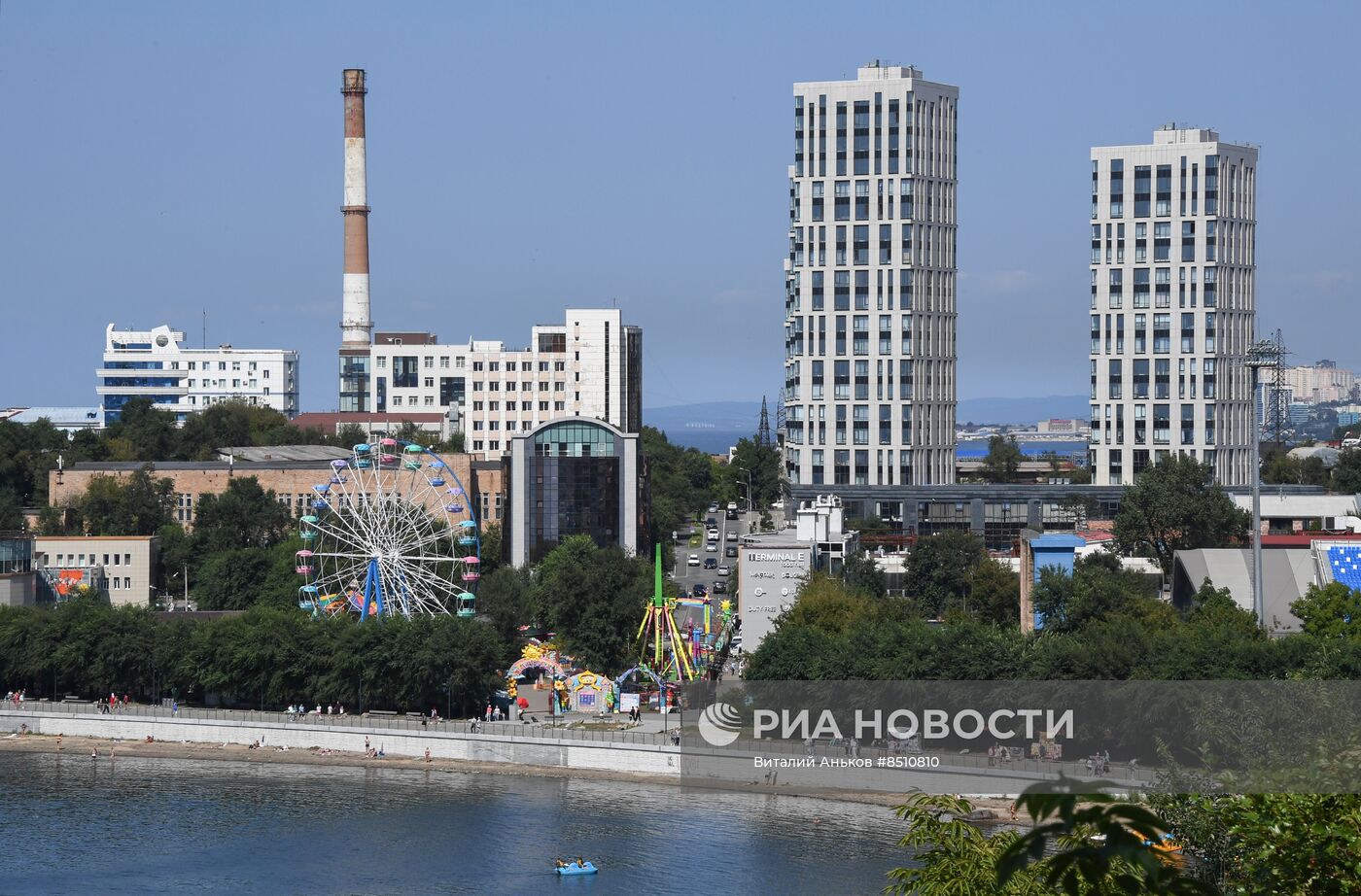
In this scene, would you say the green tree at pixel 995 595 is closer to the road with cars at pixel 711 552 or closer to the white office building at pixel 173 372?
the road with cars at pixel 711 552

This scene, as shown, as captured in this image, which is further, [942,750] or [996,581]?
[996,581]

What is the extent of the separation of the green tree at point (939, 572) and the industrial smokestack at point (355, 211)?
41.6 m

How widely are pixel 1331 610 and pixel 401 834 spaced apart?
16.9 metres

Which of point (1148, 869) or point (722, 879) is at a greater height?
point (1148, 869)

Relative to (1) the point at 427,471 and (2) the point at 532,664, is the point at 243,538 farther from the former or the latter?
(2) the point at 532,664

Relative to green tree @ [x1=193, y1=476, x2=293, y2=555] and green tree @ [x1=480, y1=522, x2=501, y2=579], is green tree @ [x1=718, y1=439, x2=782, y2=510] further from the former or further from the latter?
green tree @ [x1=193, y1=476, x2=293, y2=555]

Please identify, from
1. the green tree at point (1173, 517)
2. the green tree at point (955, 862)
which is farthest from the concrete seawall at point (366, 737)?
the green tree at point (955, 862)

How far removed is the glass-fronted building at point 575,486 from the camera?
5653 centimetres

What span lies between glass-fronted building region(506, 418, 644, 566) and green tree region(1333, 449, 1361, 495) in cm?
3107

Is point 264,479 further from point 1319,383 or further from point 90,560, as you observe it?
point 1319,383

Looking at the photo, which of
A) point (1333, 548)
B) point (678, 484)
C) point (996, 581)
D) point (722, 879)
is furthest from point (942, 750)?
point (678, 484)

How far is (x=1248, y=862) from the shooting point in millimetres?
9672

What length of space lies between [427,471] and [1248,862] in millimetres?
48838

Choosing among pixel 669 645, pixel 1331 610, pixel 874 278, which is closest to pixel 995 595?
pixel 669 645
